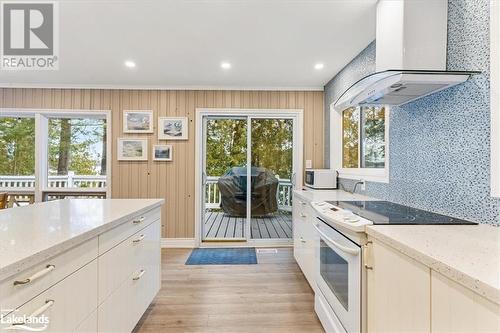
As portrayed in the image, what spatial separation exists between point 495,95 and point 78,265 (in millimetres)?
2166

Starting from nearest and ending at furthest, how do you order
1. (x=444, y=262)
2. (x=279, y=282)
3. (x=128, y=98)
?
(x=444, y=262) < (x=279, y=282) < (x=128, y=98)

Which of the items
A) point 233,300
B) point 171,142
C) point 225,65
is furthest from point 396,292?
point 171,142

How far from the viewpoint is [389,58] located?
5.73ft

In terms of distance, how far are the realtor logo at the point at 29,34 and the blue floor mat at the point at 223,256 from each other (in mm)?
2902

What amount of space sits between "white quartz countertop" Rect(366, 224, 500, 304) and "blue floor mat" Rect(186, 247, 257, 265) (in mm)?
→ 2486

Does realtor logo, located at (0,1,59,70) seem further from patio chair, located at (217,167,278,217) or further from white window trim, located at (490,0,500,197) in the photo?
white window trim, located at (490,0,500,197)

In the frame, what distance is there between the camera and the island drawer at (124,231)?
1461 millimetres

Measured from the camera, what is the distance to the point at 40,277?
0.97m

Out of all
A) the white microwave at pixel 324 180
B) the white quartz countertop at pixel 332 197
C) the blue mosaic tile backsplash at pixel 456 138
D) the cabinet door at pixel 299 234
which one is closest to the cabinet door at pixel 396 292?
the blue mosaic tile backsplash at pixel 456 138

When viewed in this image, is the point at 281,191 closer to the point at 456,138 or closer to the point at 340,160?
the point at 340,160

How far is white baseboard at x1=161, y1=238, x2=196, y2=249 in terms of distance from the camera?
4.11m

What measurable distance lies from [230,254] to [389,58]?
10.1ft

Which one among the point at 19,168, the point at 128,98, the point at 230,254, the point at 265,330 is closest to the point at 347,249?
the point at 265,330

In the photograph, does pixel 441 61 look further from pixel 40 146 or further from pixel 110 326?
pixel 40 146
